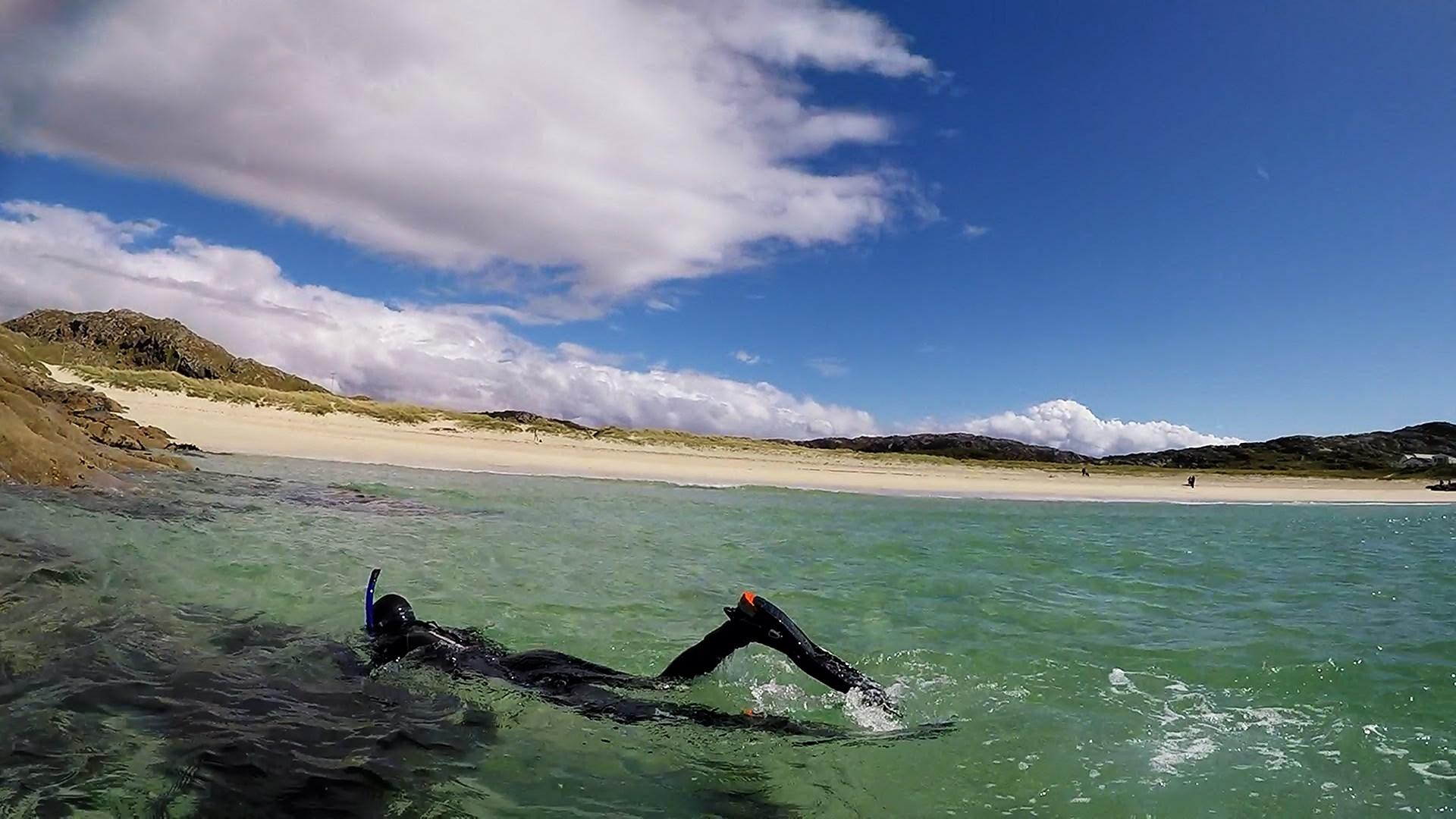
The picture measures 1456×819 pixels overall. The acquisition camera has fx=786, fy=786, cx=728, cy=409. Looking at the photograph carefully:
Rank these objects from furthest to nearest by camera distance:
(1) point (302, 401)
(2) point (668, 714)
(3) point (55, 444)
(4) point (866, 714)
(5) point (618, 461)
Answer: (1) point (302, 401), (5) point (618, 461), (3) point (55, 444), (4) point (866, 714), (2) point (668, 714)

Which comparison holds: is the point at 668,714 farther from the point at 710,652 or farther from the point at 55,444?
the point at 55,444

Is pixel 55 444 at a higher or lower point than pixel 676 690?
higher

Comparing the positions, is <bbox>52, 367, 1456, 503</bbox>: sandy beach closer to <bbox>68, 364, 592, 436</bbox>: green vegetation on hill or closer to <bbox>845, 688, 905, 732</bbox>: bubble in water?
<bbox>68, 364, 592, 436</bbox>: green vegetation on hill

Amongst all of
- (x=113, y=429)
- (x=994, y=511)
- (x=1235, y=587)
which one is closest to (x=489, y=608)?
(x=1235, y=587)

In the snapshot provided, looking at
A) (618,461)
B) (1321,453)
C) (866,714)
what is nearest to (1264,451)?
(1321,453)

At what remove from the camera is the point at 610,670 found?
704cm

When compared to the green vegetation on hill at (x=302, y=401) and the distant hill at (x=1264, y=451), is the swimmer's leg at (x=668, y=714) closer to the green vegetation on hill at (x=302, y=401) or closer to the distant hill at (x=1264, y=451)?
the green vegetation on hill at (x=302, y=401)

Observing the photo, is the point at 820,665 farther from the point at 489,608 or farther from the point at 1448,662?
the point at 1448,662

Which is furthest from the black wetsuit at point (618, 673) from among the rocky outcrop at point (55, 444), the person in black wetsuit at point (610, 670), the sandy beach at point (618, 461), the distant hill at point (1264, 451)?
the distant hill at point (1264, 451)

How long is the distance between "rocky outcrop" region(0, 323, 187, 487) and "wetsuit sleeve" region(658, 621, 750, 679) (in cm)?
1390

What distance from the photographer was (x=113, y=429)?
22.0 meters

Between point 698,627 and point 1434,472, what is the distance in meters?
110

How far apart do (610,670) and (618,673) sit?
8 cm

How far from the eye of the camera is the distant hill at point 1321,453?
308 feet
